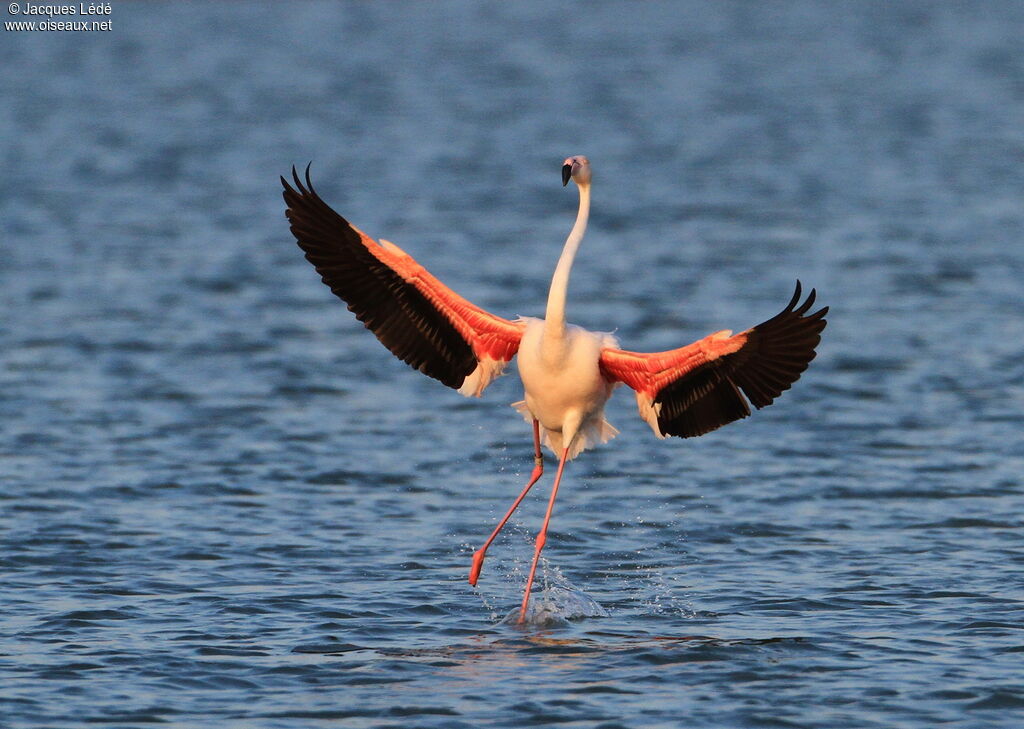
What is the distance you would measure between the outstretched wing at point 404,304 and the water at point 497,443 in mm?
1744

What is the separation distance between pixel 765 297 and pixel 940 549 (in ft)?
32.7

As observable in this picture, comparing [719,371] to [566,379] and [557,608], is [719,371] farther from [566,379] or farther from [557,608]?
[557,608]

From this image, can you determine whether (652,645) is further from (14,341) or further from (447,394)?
(14,341)

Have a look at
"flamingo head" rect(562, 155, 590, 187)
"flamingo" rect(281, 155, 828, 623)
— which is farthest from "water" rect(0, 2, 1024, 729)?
"flamingo head" rect(562, 155, 590, 187)

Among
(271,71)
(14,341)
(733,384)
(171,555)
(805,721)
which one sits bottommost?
(805,721)

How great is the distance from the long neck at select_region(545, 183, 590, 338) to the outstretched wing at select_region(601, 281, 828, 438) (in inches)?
20.5

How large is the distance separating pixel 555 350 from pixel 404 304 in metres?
1.37

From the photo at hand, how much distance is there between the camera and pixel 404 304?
42.7 ft

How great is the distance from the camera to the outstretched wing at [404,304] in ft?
41.6

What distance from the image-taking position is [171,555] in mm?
13992

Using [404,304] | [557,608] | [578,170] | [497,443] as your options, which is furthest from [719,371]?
[497,443]

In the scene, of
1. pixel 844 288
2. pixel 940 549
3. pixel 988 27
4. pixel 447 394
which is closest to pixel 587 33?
pixel 988 27

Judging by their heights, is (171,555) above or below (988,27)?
below

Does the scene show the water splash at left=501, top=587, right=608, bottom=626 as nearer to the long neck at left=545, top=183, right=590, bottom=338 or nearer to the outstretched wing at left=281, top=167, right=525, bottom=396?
the outstretched wing at left=281, top=167, right=525, bottom=396
